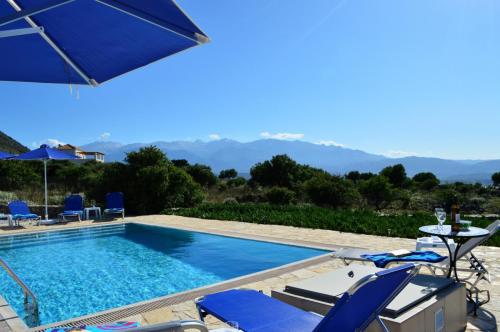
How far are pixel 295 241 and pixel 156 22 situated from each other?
597 centimetres

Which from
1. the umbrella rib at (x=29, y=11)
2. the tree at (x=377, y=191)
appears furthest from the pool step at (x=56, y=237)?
the tree at (x=377, y=191)

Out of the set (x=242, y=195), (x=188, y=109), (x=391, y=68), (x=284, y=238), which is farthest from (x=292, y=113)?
(x=284, y=238)

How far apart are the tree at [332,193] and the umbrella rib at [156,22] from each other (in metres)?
13.9

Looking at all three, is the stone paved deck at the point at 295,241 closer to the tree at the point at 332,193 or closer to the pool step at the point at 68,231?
the pool step at the point at 68,231

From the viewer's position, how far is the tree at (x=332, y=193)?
53.2 feet

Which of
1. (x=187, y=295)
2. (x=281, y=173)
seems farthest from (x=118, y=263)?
(x=281, y=173)

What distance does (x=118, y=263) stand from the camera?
7.23 m

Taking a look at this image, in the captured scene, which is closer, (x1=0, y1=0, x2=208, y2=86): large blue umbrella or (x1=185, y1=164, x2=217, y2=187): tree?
(x1=0, y1=0, x2=208, y2=86): large blue umbrella

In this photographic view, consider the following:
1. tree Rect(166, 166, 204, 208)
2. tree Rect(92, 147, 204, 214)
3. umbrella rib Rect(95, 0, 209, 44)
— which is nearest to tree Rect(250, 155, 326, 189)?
tree Rect(166, 166, 204, 208)

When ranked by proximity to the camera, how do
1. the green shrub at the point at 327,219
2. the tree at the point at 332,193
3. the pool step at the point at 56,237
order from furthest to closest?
the tree at the point at 332,193, the pool step at the point at 56,237, the green shrub at the point at 327,219

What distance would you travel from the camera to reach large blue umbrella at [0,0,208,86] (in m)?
2.94

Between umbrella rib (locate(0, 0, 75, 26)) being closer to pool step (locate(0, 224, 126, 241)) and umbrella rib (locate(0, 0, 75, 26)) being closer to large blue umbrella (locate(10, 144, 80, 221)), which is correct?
pool step (locate(0, 224, 126, 241))

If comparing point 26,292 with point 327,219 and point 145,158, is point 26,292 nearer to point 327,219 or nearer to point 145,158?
point 327,219

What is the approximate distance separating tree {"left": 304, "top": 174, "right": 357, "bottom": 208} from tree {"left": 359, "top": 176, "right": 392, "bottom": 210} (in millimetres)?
3415
